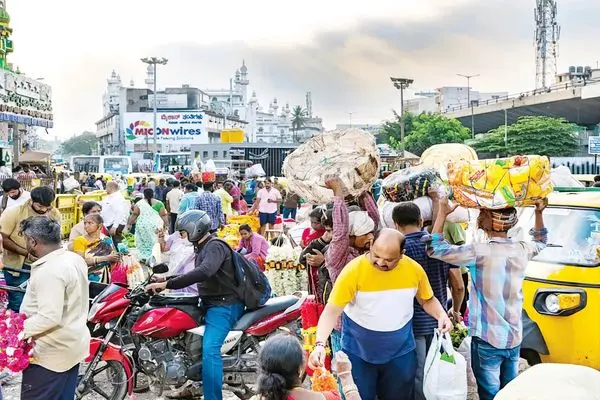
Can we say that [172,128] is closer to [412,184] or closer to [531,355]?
[412,184]

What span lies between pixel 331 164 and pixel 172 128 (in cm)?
9222

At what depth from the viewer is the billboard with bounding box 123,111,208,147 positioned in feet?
314

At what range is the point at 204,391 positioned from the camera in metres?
5.86

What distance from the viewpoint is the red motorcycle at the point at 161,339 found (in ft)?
19.5

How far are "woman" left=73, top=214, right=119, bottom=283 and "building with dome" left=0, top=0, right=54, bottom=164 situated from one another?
19.7 meters

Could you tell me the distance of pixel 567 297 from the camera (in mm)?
5789

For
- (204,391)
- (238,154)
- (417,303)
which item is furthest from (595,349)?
(238,154)

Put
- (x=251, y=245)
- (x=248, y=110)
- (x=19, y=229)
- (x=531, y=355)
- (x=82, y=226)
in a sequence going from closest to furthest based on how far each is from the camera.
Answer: (x=531, y=355)
(x=19, y=229)
(x=82, y=226)
(x=251, y=245)
(x=248, y=110)

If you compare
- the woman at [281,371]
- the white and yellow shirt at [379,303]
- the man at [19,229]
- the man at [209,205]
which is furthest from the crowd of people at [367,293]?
the man at [209,205]

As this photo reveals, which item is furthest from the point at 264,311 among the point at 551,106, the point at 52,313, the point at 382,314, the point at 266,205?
the point at 551,106

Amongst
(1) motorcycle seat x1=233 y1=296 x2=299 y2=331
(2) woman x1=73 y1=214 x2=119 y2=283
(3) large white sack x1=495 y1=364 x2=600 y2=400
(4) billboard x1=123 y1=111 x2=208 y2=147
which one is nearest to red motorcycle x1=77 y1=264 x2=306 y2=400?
(1) motorcycle seat x1=233 y1=296 x2=299 y2=331

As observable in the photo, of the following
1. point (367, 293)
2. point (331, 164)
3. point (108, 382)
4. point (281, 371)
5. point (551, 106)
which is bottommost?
point (108, 382)

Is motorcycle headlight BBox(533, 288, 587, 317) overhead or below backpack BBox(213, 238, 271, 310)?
below

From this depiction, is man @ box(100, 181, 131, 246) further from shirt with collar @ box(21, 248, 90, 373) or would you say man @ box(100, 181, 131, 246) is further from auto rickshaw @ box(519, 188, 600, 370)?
auto rickshaw @ box(519, 188, 600, 370)
